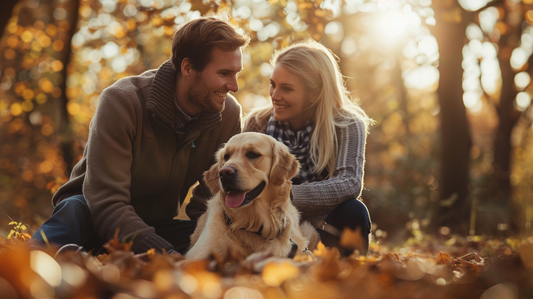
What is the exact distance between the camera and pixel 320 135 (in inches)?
143

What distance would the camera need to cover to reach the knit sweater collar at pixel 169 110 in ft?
10.2

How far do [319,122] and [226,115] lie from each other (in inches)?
31.6

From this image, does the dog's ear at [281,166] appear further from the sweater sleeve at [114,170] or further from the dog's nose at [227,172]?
the sweater sleeve at [114,170]

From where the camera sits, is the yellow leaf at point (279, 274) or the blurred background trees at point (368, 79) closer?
the yellow leaf at point (279, 274)

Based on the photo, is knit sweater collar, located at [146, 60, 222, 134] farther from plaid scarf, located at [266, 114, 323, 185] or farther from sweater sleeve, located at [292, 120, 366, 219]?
sweater sleeve, located at [292, 120, 366, 219]

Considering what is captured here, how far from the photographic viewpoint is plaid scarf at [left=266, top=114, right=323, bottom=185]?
3691 mm

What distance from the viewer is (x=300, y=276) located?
141 centimetres

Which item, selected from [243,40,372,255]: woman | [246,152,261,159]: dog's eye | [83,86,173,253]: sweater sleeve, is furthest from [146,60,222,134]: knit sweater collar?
[243,40,372,255]: woman

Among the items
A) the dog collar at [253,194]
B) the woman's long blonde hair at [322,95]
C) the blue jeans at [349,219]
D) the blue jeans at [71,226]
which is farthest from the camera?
the woman's long blonde hair at [322,95]

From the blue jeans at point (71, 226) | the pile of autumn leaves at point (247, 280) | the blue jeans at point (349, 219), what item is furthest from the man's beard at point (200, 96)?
the pile of autumn leaves at point (247, 280)

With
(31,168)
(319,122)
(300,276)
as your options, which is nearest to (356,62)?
(31,168)

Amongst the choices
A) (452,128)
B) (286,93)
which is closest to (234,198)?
(286,93)

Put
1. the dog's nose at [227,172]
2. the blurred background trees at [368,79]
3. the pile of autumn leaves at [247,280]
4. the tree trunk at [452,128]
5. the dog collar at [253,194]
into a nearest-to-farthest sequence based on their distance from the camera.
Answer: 1. the pile of autumn leaves at [247,280]
2. the dog's nose at [227,172]
3. the dog collar at [253,194]
4. the blurred background trees at [368,79]
5. the tree trunk at [452,128]

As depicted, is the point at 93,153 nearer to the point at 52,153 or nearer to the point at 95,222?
the point at 95,222
